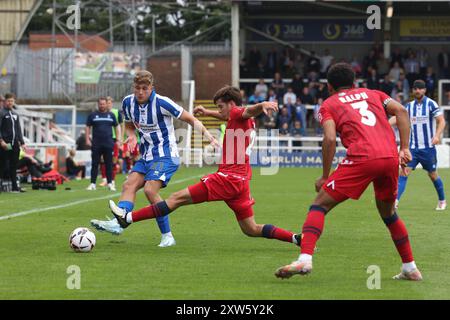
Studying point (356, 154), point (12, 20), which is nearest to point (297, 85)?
point (12, 20)

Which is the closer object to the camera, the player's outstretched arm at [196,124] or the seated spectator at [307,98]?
the player's outstretched arm at [196,124]

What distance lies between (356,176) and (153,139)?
12.1 feet

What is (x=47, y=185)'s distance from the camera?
2312 cm

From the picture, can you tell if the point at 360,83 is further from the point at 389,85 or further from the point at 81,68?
the point at 81,68

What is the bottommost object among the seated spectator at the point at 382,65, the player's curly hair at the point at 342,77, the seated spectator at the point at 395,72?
the player's curly hair at the point at 342,77

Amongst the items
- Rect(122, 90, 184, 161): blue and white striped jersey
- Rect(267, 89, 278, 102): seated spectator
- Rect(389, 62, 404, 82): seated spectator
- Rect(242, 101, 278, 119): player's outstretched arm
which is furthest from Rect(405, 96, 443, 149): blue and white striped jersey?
Rect(389, 62, 404, 82): seated spectator

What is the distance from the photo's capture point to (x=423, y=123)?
17.3 meters

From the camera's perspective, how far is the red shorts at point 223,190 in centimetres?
1066

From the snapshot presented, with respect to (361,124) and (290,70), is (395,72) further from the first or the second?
(361,124)

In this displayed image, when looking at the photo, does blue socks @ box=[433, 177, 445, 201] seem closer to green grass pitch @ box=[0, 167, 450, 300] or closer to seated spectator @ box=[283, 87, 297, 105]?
green grass pitch @ box=[0, 167, 450, 300]

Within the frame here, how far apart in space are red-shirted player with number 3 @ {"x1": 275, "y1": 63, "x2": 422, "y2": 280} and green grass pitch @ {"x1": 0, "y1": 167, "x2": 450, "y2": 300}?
435 mm

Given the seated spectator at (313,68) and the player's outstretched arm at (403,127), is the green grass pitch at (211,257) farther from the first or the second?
the seated spectator at (313,68)

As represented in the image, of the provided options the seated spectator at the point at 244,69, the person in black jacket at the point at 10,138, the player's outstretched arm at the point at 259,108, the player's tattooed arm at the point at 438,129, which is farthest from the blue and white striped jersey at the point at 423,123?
the seated spectator at the point at 244,69

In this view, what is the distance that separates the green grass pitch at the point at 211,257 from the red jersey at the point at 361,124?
1.17 meters
